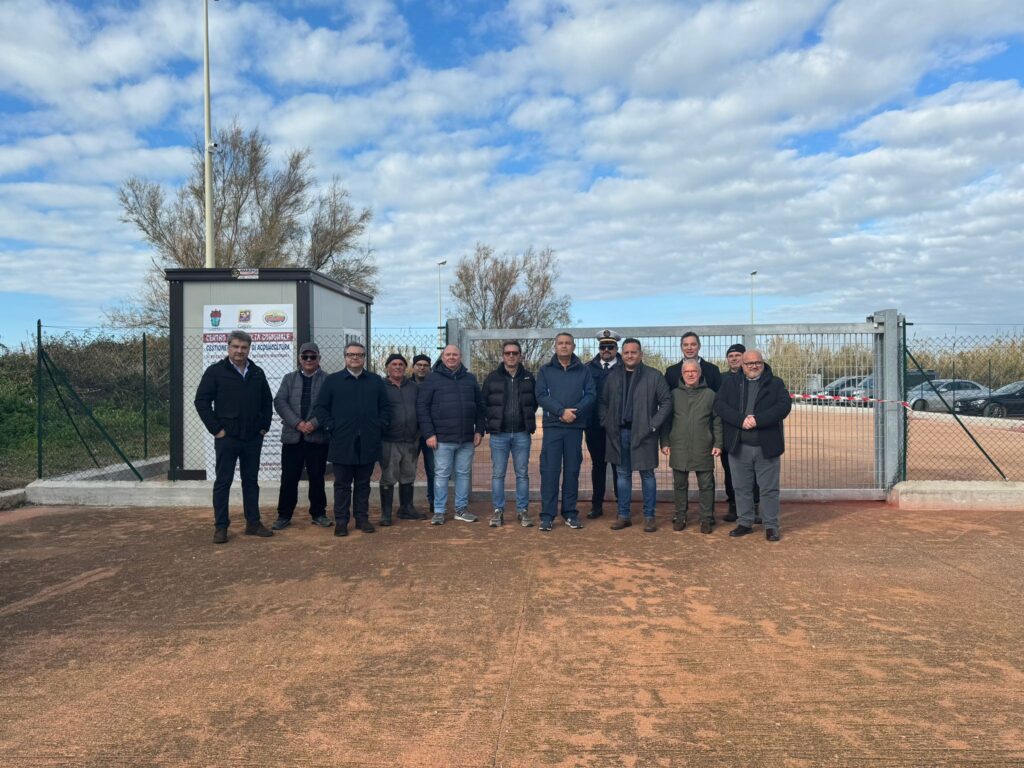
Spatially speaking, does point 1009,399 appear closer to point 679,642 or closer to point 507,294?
point 507,294

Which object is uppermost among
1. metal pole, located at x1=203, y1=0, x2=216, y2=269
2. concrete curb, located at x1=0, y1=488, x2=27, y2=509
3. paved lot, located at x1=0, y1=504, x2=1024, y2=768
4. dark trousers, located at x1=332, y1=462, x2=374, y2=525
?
metal pole, located at x1=203, y1=0, x2=216, y2=269

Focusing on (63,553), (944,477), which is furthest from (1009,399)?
(63,553)

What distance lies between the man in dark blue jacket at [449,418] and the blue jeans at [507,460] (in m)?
0.22

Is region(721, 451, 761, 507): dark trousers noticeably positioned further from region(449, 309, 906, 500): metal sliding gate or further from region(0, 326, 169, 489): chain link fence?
region(0, 326, 169, 489): chain link fence

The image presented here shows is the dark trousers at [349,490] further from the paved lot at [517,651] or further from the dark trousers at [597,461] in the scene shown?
the dark trousers at [597,461]

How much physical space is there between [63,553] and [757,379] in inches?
256

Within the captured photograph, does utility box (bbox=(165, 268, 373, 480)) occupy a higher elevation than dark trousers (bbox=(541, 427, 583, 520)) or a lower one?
higher

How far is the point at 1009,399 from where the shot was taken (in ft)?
62.0

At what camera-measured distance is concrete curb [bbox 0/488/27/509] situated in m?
8.24

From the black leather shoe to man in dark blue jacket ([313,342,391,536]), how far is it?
64 cm

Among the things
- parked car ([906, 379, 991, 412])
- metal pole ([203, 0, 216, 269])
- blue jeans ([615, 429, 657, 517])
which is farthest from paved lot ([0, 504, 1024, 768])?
metal pole ([203, 0, 216, 269])

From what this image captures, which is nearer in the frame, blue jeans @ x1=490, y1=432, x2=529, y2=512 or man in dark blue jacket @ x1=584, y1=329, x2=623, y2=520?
blue jeans @ x1=490, y1=432, x2=529, y2=512

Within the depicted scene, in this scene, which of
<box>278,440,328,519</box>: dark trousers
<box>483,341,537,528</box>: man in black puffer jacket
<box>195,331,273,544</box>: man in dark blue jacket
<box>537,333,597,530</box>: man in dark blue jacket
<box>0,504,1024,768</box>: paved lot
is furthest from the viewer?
<box>278,440,328,519</box>: dark trousers

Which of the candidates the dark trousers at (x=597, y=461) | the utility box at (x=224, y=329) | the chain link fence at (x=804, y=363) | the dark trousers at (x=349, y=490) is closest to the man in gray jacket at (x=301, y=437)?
the dark trousers at (x=349, y=490)
